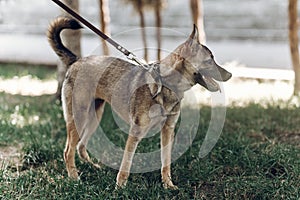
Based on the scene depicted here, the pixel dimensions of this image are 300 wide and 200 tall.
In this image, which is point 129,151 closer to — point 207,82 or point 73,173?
point 73,173

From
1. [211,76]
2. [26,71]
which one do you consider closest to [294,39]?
[211,76]

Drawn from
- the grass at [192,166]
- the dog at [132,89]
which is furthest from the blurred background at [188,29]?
the dog at [132,89]

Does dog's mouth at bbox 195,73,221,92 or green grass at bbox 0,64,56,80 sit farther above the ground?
dog's mouth at bbox 195,73,221,92

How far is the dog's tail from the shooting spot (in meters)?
4.22

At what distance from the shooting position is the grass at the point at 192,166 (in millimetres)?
3941

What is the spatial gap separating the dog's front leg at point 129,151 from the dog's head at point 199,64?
1.88ft

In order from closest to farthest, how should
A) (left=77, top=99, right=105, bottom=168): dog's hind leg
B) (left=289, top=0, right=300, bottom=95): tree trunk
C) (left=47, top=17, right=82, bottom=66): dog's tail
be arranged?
(left=47, top=17, right=82, bottom=66): dog's tail, (left=77, top=99, right=105, bottom=168): dog's hind leg, (left=289, top=0, right=300, bottom=95): tree trunk

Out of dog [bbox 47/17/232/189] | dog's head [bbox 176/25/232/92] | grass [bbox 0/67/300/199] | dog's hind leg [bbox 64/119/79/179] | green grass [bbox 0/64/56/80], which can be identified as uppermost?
dog's head [bbox 176/25/232/92]

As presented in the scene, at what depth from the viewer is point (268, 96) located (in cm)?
703

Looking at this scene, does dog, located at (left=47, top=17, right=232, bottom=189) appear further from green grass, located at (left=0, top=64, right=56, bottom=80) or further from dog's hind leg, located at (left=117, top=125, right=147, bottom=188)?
green grass, located at (left=0, top=64, right=56, bottom=80)

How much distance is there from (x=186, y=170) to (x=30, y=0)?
566 inches

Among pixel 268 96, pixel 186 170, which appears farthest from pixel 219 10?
pixel 186 170

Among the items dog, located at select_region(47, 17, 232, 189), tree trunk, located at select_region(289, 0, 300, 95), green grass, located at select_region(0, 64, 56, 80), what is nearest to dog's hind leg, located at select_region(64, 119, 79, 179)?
dog, located at select_region(47, 17, 232, 189)

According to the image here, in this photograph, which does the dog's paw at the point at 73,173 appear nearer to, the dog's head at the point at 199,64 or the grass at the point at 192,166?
the grass at the point at 192,166
